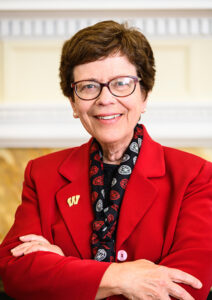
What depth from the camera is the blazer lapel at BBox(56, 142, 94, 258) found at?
1724 mm

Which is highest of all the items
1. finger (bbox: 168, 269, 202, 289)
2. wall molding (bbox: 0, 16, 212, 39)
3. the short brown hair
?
wall molding (bbox: 0, 16, 212, 39)

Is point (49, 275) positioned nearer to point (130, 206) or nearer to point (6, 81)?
point (130, 206)

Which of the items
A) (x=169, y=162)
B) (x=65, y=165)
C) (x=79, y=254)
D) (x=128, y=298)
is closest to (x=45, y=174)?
(x=65, y=165)

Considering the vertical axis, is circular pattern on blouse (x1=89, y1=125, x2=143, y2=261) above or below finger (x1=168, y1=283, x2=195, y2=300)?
above

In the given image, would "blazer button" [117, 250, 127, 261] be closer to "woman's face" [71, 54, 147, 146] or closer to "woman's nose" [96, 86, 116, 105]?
"woman's face" [71, 54, 147, 146]

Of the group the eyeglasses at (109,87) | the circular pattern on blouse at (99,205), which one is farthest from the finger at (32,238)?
the eyeglasses at (109,87)

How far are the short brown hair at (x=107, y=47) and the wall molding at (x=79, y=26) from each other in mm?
1015

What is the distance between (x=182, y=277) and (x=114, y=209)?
0.36 m

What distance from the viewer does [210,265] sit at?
156cm

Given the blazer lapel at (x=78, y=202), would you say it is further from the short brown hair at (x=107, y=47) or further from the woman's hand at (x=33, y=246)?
the short brown hair at (x=107, y=47)

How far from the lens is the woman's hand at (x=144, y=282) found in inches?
57.8
